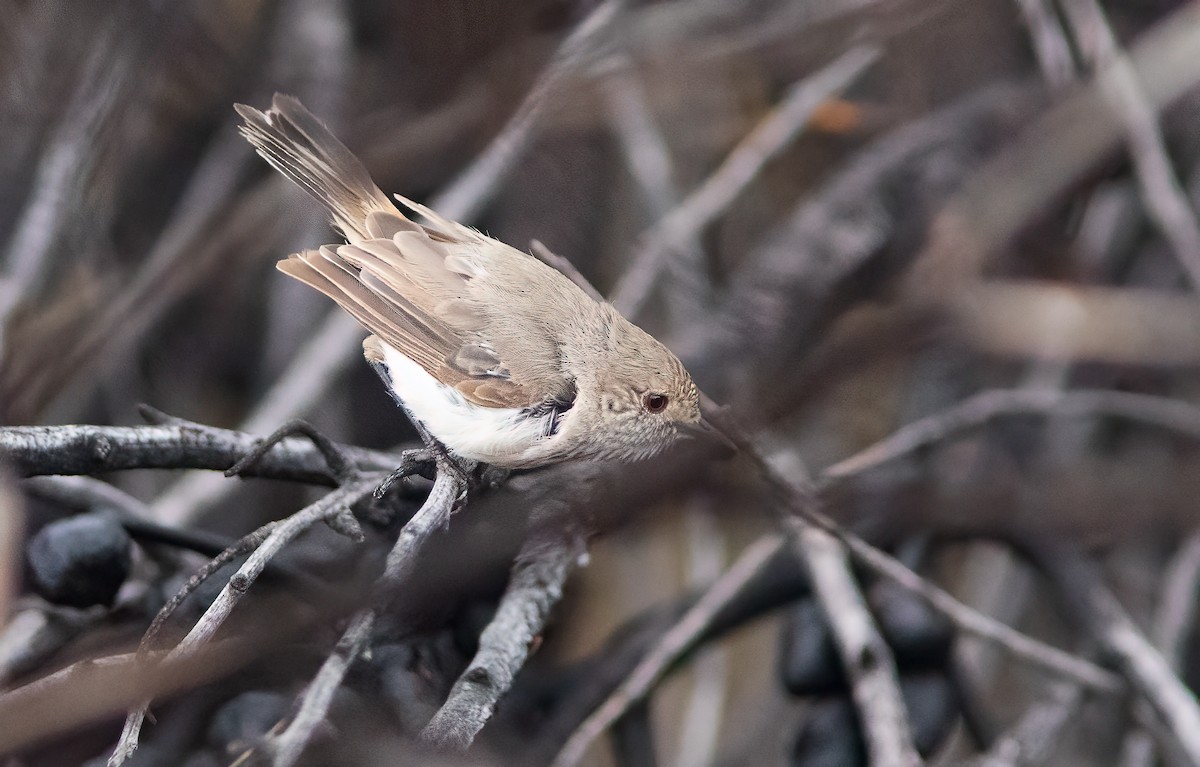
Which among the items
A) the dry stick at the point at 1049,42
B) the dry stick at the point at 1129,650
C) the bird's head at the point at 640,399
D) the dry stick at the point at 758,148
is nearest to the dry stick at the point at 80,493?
the bird's head at the point at 640,399

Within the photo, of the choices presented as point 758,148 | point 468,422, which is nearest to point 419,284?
point 468,422

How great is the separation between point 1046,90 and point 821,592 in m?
1.59

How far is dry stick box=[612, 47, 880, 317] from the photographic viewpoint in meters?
2.31

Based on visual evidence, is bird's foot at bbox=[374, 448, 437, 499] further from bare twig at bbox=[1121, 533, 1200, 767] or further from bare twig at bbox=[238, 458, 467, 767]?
bare twig at bbox=[1121, 533, 1200, 767]

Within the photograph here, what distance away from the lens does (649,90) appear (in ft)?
8.22

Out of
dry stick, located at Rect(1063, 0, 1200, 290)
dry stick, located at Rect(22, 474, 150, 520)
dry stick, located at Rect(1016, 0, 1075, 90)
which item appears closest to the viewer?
dry stick, located at Rect(22, 474, 150, 520)

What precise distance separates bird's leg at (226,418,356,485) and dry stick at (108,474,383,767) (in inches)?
1.2

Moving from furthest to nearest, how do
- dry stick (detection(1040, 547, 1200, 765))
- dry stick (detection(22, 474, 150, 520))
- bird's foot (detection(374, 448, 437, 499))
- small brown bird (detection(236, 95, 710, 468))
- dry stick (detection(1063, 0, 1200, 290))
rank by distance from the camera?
dry stick (detection(1063, 0, 1200, 290)), dry stick (detection(1040, 547, 1200, 765)), dry stick (detection(22, 474, 150, 520)), small brown bird (detection(236, 95, 710, 468)), bird's foot (detection(374, 448, 437, 499))

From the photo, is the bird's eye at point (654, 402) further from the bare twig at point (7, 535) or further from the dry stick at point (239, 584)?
the bare twig at point (7, 535)

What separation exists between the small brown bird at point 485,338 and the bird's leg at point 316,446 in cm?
15

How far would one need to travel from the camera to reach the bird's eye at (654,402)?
115 cm

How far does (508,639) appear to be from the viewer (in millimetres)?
1120

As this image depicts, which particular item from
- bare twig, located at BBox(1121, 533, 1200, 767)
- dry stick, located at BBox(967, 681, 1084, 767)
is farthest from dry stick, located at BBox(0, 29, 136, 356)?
bare twig, located at BBox(1121, 533, 1200, 767)

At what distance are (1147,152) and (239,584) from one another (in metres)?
2.20
